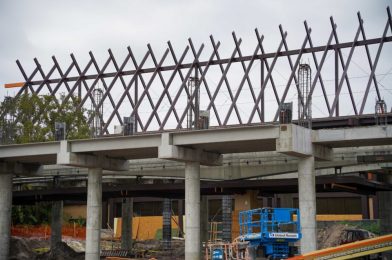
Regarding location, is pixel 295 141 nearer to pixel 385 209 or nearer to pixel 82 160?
pixel 82 160

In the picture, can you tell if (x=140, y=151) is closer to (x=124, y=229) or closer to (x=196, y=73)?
(x=124, y=229)

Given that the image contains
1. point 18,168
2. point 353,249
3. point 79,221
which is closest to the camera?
point 353,249

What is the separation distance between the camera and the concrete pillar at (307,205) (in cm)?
3041

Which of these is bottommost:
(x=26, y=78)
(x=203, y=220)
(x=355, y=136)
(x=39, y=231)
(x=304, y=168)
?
(x=39, y=231)

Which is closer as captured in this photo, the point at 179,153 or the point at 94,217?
the point at 179,153

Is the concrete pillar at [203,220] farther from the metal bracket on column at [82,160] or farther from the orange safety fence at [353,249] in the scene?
the orange safety fence at [353,249]

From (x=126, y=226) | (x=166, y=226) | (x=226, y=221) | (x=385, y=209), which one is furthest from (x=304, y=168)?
(x=166, y=226)

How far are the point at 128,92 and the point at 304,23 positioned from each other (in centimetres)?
1999

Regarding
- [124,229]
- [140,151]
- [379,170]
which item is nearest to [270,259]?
[140,151]

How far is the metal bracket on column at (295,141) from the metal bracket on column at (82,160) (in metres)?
13.8

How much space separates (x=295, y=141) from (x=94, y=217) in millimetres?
15142

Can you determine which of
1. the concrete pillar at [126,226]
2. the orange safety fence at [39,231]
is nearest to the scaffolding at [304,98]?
the concrete pillar at [126,226]

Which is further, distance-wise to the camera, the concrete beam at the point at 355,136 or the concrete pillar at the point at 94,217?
the concrete pillar at the point at 94,217

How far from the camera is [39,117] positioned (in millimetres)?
61625
